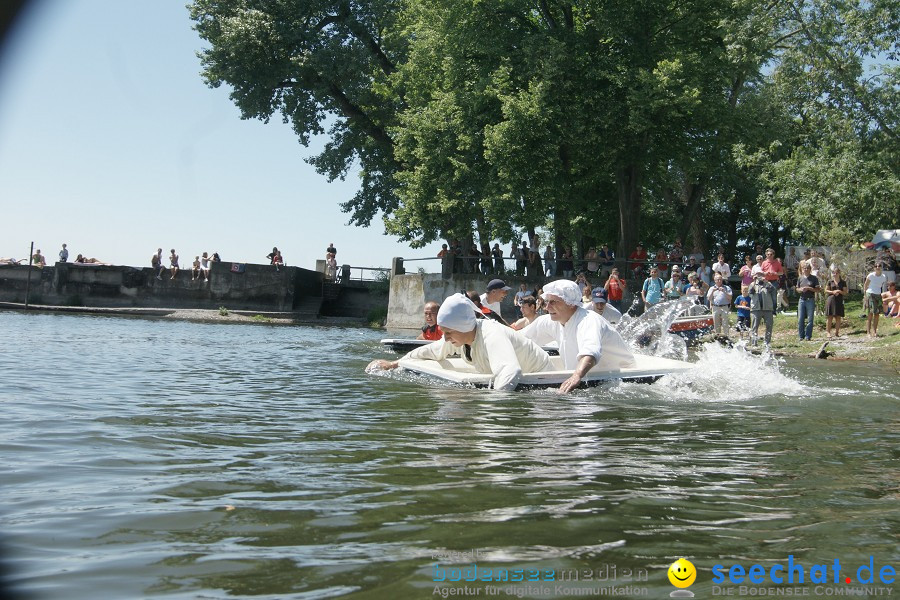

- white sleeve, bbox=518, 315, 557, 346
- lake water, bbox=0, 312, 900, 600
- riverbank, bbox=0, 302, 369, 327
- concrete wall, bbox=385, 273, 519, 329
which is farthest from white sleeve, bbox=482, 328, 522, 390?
riverbank, bbox=0, 302, 369, 327

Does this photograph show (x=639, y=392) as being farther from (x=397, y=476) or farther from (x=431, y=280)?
(x=431, y=280)

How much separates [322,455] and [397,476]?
2.91ft

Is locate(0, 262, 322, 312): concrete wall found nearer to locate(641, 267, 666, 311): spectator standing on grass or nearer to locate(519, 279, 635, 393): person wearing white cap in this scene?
locate(641, 267, 666, 311): spectator standing on grass

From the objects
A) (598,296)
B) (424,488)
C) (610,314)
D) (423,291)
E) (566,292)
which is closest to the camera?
(424,488)

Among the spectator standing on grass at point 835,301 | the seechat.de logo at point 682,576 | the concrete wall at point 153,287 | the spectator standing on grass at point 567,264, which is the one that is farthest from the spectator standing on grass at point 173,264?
the seechat.de logo at point 682,576

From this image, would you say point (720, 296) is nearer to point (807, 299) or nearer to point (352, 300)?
point (807, 299)

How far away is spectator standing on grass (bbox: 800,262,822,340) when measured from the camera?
1942 cm

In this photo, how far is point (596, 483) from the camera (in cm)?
488

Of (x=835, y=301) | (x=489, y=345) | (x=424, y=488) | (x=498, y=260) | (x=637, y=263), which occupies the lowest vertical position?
(x=424, y=488)

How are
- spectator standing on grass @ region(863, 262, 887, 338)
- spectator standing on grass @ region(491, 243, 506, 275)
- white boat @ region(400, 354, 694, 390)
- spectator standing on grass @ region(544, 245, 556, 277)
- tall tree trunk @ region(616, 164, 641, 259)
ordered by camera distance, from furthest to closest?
spectator standing on grass @ region(491, 243, 506, 275) → tall tree trunk @ region(616, 164, 641, 259) → spectator standing on grass @ region(544, 245, 556, 277) → spectator standing on grass @ region(863, 262, 887, 338) → white boat @ region(400, 354, 694, 390)

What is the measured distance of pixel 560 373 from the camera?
9.44 m

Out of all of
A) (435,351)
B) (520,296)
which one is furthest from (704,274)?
(435,351)

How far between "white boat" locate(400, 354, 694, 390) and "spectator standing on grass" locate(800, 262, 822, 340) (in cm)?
1030

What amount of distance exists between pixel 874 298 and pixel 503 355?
43.7ft
